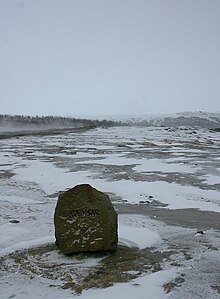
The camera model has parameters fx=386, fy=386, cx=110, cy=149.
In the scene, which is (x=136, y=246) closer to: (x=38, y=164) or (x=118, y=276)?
(x=118, y=276)

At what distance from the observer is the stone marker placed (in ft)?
18.8

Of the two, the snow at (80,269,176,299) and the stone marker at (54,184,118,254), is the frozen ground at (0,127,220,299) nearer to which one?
the snow at (80,269,176,299)

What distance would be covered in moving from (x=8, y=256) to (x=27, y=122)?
219 feet

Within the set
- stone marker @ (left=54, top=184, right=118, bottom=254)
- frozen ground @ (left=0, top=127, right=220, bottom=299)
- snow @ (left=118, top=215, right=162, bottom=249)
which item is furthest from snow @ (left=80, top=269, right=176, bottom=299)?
snow @ (left=118, top=215, right=162, bottom=249)

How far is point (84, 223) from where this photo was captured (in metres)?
5.74

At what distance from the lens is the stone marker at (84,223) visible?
573cm

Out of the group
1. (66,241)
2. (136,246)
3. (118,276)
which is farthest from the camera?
(136,246)

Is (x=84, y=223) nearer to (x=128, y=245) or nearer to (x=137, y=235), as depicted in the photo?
(x=128, y=245)

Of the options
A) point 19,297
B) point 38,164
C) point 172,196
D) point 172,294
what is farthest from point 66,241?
point 38,164

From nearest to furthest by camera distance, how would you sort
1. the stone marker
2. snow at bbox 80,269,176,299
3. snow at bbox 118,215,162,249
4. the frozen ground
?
1. snow at bbox 80,269,176,299
2. the frozen ground
3. the stone marker
4. snow at bbox 118,215,162,249

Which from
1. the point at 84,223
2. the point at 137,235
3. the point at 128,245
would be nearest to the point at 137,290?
the point at 84,223

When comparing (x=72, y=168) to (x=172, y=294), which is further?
(x=72, y=168)

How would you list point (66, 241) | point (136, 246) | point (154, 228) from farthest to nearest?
1. point (154, 228)
2. point (136, 246)
3. point (66, 241)

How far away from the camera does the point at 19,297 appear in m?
4.42
